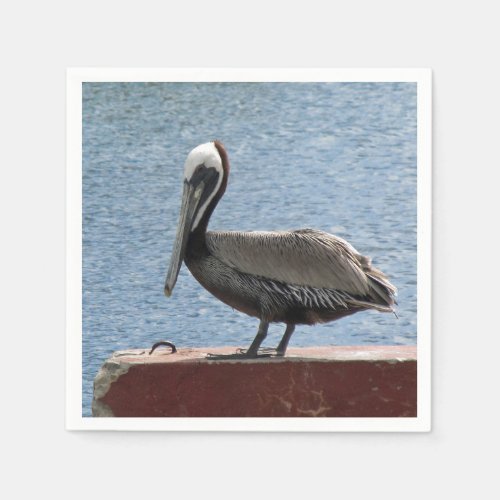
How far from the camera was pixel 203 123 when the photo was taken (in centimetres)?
509

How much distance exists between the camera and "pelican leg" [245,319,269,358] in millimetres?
4859

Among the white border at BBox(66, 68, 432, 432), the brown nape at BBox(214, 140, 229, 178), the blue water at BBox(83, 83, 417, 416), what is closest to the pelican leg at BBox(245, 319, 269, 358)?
the blue water at BBox(83, 83, 417, 416)

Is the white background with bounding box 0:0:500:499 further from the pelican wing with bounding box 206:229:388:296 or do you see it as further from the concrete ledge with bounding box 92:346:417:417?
the pelican wing with bounding box 206:229:388:296

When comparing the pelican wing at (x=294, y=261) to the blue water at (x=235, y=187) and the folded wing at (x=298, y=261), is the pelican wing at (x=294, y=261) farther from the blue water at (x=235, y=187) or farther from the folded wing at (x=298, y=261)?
the blue water at (x=235, y=187)

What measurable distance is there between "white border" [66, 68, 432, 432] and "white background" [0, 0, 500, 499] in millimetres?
38

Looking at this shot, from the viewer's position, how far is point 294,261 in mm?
4879
